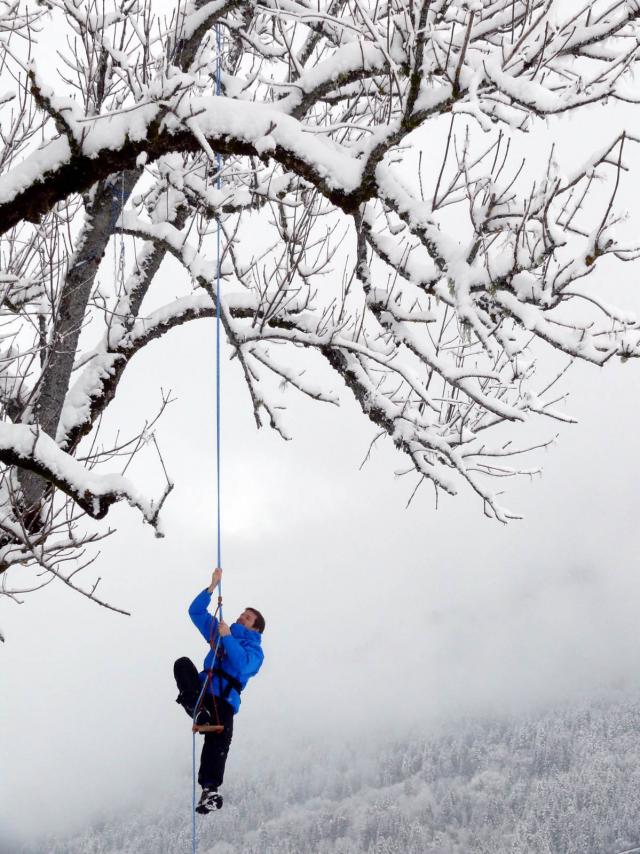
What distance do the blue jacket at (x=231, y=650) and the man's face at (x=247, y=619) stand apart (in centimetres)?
11

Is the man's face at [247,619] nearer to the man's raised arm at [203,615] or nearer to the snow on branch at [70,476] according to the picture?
the man's raised arm at [203,615]

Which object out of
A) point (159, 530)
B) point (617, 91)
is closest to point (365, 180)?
point (617, 91)

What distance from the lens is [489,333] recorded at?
363cm

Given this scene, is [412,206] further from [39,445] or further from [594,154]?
[39,445]

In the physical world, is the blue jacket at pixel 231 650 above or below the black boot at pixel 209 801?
above

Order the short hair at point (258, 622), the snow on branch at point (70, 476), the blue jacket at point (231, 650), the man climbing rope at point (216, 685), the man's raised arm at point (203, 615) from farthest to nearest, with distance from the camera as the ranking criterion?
1. the short hair at point (258, 622)
2. the man climbing rope at point (216, 685)
3. the blue jacket at point (231, 650)
4. the man's raised arm at point (203, 615)
5. the snow on branch at point (70, 476)

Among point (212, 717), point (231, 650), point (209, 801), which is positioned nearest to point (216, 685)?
point (212, 717)

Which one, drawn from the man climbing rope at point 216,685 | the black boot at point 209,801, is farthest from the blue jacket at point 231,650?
Answer: the black boot at point 209,801

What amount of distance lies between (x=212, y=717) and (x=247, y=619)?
2.66ft

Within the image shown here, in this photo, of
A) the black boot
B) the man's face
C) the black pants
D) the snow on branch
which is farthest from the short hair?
the snow on branch

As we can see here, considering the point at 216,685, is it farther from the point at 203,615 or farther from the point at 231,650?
the point at 203,615

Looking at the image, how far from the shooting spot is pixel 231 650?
640 cm

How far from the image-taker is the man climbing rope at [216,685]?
6.41m

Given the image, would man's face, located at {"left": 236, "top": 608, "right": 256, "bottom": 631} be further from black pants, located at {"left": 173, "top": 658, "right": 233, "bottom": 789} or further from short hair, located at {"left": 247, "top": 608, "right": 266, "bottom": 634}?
black pants, located at {"left": 173, "top": 658, "right": 233, "bottom": 789}
